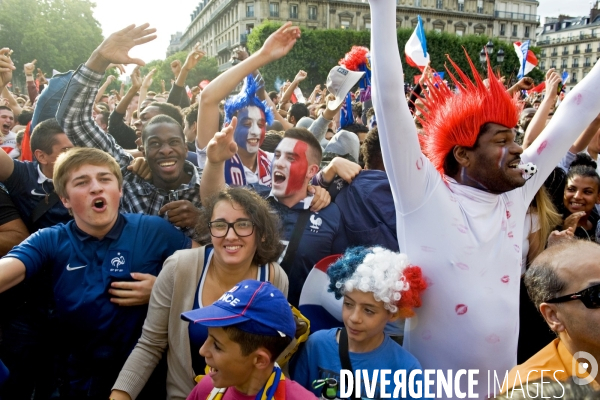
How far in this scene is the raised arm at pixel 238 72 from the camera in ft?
9.05

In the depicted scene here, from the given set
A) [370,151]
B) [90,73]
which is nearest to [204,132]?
[90,73]

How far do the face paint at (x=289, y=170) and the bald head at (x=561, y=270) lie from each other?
1317 mm

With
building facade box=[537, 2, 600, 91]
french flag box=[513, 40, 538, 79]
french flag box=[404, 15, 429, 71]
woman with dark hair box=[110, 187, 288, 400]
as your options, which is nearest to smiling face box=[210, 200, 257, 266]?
woman with dark hair box=[110, 187, 288, 400]

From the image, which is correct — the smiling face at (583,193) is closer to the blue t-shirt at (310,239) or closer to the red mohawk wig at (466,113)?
the red mohawk wig at (466,113)

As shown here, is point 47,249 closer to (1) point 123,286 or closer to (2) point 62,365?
(1) point 123,286

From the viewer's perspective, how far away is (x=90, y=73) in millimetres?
2914

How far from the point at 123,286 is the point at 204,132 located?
136 cm

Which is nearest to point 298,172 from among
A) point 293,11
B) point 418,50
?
point 418,50

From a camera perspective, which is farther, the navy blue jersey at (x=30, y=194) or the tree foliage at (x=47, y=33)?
the tree foliage at (x=47, y=33)

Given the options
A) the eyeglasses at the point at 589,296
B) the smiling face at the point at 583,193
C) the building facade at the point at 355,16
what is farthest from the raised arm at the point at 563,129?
the building facade at the point at 355,16

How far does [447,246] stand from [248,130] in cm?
198

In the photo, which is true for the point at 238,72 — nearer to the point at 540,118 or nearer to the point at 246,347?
the point at 246,347

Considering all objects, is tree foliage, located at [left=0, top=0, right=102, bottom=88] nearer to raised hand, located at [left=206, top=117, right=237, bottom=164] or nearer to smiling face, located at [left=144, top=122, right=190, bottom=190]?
smiling face, located at [left=144, top=122, right=190, bottom=190]

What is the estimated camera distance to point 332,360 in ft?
6.38
